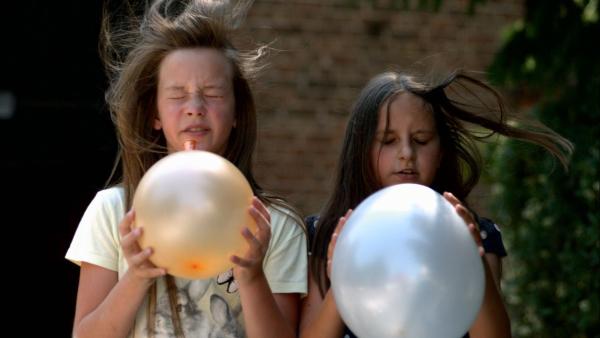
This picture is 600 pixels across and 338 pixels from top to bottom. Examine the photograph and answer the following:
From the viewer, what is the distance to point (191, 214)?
3.06m

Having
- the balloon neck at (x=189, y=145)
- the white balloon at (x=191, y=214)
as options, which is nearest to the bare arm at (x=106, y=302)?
the white balloon at (x=191, y=214)

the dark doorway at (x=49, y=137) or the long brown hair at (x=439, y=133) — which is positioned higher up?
the long brown hair at (x=439, y=133)

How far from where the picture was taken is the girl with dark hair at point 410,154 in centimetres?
361

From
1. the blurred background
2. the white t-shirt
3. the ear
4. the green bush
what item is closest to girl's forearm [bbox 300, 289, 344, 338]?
the white t-shirt

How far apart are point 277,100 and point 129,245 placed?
3978 millimetres

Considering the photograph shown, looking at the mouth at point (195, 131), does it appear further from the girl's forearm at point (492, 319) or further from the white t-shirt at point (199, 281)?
the girl's forearm at point (492, 319)

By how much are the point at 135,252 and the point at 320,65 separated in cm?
414

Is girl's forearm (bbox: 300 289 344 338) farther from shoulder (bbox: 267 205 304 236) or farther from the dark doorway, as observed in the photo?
the dark doorway

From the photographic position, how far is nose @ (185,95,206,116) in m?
3.63

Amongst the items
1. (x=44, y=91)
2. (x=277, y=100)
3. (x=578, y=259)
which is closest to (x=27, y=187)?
(x=44, y=91)

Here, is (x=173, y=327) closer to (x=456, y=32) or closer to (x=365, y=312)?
(x=365, y=312)

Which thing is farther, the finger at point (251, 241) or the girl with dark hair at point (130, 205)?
the girl with dark hair at point (130, 205)

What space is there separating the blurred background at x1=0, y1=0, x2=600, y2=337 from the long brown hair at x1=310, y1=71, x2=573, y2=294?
198cm

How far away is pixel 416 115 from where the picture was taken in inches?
152
